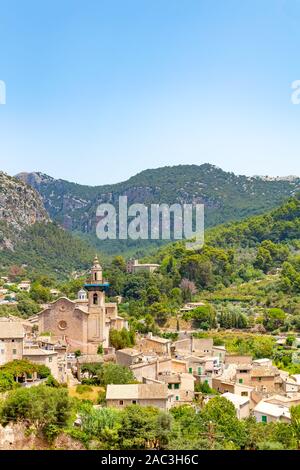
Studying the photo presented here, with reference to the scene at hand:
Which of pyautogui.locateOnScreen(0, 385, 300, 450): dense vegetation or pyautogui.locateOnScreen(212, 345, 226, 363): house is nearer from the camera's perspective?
pyautogui.locateOnScreen(0, 385, 300, 450): dense vegetation

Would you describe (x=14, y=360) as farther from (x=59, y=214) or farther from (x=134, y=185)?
(x=59, y=214)

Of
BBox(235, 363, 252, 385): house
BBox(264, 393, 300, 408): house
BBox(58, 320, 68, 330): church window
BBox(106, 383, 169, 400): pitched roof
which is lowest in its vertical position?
BBox(264, 393, 300, 408): house

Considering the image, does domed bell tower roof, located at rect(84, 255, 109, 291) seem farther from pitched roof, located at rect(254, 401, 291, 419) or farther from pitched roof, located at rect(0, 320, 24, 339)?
pitched roof, located at rect(254, 401, 291, 419)

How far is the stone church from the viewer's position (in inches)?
1107

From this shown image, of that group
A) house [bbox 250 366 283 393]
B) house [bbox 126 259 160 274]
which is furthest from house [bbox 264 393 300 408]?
house [bbox 126 259 160 274]

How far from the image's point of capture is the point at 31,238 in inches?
3113

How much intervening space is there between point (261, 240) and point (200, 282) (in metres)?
13.5

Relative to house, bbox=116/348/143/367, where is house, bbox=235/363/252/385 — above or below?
below

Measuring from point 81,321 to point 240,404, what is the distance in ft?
26.9

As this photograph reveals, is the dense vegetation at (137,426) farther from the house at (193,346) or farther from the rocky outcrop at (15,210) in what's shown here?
the rocky outcrop at (15,210)

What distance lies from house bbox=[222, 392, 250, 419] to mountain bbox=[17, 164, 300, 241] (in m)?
86.4

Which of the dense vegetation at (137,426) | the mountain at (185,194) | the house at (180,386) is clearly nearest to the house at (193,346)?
the house at (180,386)

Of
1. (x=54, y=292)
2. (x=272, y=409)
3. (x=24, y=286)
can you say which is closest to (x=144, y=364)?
(x=272, y=409)

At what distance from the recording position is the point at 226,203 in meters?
121
